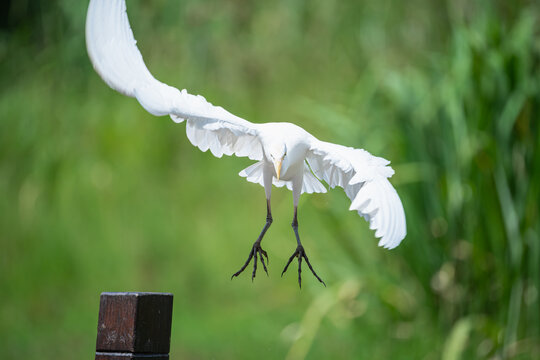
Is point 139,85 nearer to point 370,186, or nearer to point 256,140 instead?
point 256,140

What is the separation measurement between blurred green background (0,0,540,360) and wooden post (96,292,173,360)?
3.56 feet

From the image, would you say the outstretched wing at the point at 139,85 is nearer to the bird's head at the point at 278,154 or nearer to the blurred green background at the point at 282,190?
the bird's head at the point at 278,154

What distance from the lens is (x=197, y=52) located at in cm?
336

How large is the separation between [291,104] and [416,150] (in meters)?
1.27

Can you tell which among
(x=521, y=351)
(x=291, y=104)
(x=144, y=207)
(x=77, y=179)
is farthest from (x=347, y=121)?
(x=77, y=179)

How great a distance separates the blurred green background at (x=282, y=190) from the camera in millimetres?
1900

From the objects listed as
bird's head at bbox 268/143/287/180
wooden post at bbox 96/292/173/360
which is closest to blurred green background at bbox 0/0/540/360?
wooden post at bbox 96/292/173/360

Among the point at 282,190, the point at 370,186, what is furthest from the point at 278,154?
the point at 282,190

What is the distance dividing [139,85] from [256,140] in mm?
149

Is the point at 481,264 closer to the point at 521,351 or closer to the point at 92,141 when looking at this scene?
the point at 521,351

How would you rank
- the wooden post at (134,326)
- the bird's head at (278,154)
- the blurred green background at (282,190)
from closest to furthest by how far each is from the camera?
the bird's head at (278,154)
the wooden post at (134,326)
the blurred green background at (282,190)

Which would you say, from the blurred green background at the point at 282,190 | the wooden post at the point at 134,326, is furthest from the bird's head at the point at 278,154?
the blurred green background at the point at 282,190

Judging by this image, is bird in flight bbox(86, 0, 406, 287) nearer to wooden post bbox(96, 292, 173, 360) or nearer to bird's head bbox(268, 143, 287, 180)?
bird's head bbox(268, 143, 287, 180)

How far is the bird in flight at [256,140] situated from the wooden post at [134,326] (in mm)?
117
